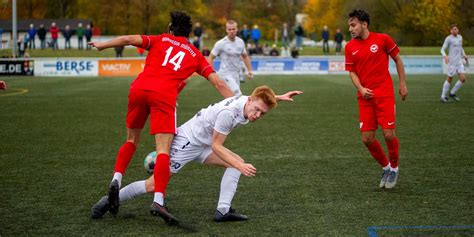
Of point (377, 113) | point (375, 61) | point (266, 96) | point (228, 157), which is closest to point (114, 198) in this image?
point (228, 157)

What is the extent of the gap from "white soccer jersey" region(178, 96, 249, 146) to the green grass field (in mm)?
821

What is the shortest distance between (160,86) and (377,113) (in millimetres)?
2998

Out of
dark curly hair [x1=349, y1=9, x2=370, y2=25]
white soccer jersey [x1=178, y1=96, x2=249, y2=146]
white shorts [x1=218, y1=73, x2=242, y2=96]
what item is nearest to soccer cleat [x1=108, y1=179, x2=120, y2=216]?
white soccer jersey [x1=178, y1=96, x2=249, y2=146]

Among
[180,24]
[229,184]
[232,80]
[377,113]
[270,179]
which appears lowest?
[270,179]

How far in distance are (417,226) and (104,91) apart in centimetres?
2070

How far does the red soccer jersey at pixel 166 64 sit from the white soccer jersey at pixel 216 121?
37 centimetres

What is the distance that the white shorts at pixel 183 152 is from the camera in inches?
267

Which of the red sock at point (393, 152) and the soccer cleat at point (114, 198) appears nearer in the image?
the soccer cleat at point (114, 198)

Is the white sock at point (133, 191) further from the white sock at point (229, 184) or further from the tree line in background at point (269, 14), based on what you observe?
the tree line in background at point (269, 14)

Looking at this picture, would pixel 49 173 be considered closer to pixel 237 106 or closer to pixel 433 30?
pixel 237 106

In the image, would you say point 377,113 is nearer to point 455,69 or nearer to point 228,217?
point 228,217

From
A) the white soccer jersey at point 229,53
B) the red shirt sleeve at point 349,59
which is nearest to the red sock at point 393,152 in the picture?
the red shirt sleeve at point 349,59

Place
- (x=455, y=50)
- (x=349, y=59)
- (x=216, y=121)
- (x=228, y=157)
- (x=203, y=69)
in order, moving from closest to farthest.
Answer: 1. (x=228, y=157)
2. (x=216, y=121)
3. (x=203, y=69)
4. (x=349, y=59)
5. (x=455, y=50)

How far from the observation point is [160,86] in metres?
6.77
